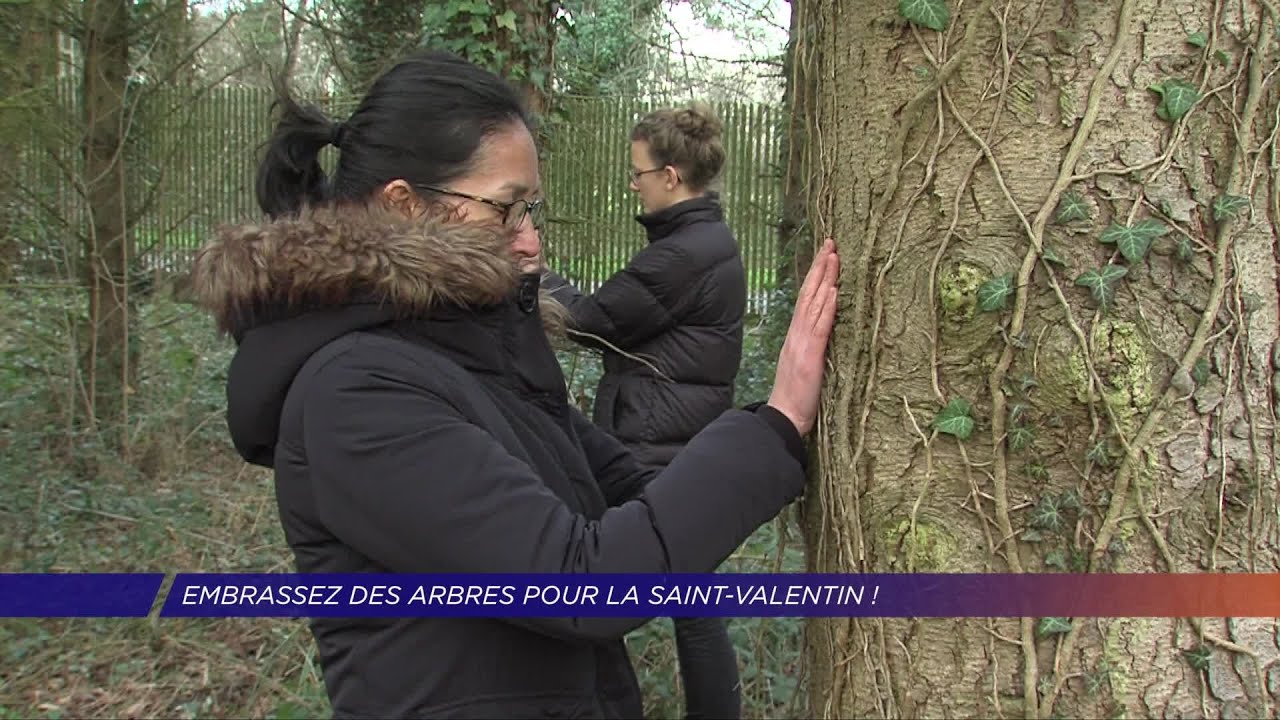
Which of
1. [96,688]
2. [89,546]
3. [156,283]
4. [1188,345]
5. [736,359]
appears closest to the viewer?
[1188,345]

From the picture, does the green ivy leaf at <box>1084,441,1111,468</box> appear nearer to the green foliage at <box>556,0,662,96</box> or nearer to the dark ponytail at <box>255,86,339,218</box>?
the dark ponytail at <box>255,86,339,218</box>

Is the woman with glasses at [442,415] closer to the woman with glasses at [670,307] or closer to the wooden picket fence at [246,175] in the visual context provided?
the woman with glasses at [670,307]

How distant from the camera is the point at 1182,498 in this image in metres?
1.36

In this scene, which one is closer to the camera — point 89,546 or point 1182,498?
point 1182,498

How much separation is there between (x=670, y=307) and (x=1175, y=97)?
2.15 metres

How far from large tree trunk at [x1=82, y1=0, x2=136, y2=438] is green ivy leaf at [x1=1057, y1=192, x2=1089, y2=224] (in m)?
5.46

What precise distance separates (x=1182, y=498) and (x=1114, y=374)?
18cm

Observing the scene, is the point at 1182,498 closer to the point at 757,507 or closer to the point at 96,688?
the point at 757,507

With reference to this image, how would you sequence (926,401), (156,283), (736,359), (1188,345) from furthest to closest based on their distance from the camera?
1. (156,283)
2. (736,359)
3. (926,401)
4. (1188,345)

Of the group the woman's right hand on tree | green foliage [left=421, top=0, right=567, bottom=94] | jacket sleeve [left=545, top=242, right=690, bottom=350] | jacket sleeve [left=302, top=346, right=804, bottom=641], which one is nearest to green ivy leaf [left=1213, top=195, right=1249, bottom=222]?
the woman's right hand on tree

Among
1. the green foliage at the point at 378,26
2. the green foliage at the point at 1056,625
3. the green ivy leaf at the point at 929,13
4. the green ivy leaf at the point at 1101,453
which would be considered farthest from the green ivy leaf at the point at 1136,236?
the green foliage at the point at 378,26

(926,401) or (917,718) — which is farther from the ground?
(926,401)

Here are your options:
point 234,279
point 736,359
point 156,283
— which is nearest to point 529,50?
point 736,359

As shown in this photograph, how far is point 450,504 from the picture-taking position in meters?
1.27
